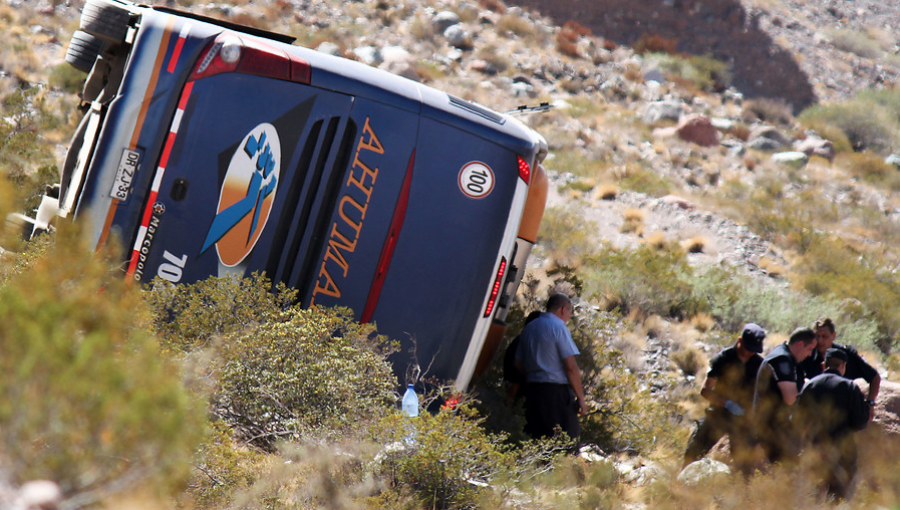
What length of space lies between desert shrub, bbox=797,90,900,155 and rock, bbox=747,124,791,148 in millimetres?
2898

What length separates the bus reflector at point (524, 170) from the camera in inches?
199

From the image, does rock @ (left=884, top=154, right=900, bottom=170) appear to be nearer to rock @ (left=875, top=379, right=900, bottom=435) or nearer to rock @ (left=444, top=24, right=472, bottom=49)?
rock @ (left=444, top=24, right=472, bottom=49)

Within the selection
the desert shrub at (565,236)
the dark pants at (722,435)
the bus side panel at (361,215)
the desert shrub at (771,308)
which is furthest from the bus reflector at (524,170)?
the desert shrub at (565,236)

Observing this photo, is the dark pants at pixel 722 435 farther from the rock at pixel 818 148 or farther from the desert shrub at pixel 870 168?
the rock at pixel 818 148

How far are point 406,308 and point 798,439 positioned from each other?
3.16 meters

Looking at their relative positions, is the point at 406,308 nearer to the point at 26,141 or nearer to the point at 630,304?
the point at 26,141

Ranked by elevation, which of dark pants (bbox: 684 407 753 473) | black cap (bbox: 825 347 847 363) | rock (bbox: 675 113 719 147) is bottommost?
dark pants (bbox: 684 407 753 473)

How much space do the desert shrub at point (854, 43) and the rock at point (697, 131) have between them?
53.5ft

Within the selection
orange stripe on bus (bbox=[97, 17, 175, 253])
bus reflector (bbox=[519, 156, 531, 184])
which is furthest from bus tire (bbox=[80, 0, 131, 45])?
bus reflector (bbox=[519, 156, 531, 184])

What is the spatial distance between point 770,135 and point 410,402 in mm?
20855

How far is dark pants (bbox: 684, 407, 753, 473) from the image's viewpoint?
564 centimetres

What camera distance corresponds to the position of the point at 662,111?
21938mm

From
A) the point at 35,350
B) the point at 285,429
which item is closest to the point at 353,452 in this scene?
the point at 285,429

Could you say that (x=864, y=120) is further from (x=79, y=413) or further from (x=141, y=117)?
(x=79, y=413)
